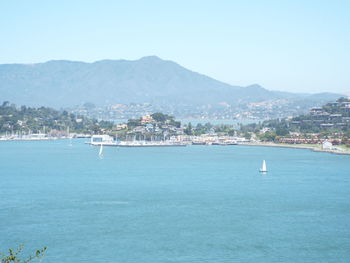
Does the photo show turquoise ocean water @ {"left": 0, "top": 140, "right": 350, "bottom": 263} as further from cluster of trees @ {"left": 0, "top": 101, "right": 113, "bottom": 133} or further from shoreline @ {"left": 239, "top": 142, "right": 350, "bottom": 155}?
cluster of trees @ {"left": 0, "top": 101, "right": 113, "bottom": 133}

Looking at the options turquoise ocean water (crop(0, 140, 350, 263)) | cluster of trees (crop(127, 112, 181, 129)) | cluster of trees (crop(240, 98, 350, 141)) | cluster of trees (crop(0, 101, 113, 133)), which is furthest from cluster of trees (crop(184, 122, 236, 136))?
turquoise ocean water (crop(0, 140, 350, 263))

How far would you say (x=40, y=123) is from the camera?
2805 inches

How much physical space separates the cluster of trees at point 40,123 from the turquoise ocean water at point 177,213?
35.6 meters

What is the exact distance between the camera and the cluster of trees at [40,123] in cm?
6662

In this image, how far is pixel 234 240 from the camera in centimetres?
A: 1582

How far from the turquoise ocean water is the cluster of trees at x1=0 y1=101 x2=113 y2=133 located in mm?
35635

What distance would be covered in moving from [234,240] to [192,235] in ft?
3.48

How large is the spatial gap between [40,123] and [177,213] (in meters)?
54.2

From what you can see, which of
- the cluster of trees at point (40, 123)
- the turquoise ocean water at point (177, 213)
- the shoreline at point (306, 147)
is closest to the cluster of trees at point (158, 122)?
the cluster of trees at point (40, 123)

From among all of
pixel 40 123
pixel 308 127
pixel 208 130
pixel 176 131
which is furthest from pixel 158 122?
pixel 40 123

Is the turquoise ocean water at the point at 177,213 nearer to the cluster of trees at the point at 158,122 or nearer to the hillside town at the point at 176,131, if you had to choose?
the hillside town at the point at 176,131

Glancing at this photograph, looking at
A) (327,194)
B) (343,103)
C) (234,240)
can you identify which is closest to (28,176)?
(327,194)

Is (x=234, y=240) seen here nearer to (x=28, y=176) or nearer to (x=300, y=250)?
(x=300, y=250)

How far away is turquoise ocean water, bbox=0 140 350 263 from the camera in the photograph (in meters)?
14.9
